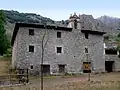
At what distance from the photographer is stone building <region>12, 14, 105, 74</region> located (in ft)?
127

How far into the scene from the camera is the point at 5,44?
67438mm

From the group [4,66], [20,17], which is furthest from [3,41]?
[20,17]

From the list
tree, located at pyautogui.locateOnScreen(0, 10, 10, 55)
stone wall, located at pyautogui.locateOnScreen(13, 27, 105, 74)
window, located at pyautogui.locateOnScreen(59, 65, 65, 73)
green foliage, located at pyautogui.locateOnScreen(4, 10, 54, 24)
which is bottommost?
window, located at pyautogui.locateOnScreen(59, 65, 65, 73)

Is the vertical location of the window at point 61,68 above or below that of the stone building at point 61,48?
below

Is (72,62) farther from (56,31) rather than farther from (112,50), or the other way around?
(112,50)

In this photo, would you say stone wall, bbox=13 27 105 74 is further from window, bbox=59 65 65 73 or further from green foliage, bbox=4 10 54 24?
green foliage, bbox=4 10 54 24

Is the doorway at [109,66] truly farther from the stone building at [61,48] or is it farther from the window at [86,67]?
the window at [86,67]

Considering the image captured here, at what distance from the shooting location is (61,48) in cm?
4131

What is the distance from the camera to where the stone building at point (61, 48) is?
38844 mm

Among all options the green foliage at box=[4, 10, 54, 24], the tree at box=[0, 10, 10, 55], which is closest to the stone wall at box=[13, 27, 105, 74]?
the tree at box=[0, 10, 10, 55]

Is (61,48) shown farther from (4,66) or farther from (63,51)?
(4,66)

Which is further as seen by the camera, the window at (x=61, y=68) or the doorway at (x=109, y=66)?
the doorway at (x=109, y=66)

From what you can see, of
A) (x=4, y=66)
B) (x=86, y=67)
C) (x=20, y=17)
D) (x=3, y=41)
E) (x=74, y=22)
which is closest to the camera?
(x=74, y=22)

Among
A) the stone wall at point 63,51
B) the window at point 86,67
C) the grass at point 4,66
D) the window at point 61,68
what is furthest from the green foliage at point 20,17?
the window at point 61,68
